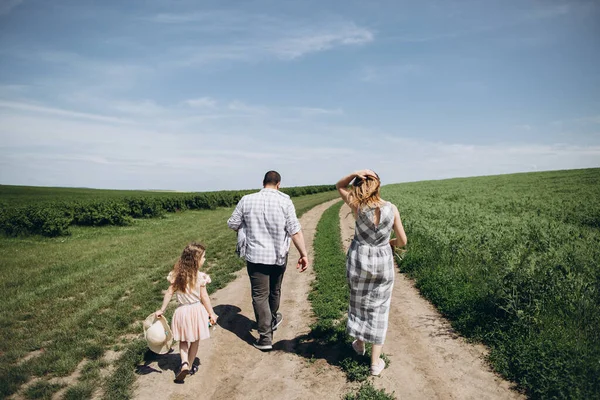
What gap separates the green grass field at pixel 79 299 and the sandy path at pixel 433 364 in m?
3.53

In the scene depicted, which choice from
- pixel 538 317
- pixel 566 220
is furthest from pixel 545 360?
pixel 566 220

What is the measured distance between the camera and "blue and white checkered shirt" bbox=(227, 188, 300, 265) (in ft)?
16.3

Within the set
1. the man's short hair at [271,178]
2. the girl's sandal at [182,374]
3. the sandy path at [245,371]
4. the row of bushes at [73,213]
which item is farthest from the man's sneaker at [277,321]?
the row of bushes at [73,213]

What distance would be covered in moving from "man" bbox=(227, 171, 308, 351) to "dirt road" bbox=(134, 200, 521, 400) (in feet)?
1.72

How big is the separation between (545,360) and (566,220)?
1274 centimetres

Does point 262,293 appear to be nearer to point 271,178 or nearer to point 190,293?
point 190,293

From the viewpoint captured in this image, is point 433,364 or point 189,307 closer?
point 189,307

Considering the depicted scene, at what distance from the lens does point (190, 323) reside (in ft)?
14.3

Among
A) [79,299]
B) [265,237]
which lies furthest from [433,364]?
[79,299]

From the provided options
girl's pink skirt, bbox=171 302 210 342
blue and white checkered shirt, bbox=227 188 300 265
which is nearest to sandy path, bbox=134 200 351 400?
girl's pink skirt, bbox=171 302 210 342

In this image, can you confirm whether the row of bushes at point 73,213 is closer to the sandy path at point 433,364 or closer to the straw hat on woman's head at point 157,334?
the straw hat on woman's head at point 157,334

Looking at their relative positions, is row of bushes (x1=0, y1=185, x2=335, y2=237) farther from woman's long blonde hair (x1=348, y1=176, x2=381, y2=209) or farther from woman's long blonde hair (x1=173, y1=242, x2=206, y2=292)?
woman's long blonde hair (x1=348, y1=176, x2=381, y2=209)

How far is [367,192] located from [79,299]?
269 inches

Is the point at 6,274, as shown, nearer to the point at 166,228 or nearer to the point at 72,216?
the point at 72,216
